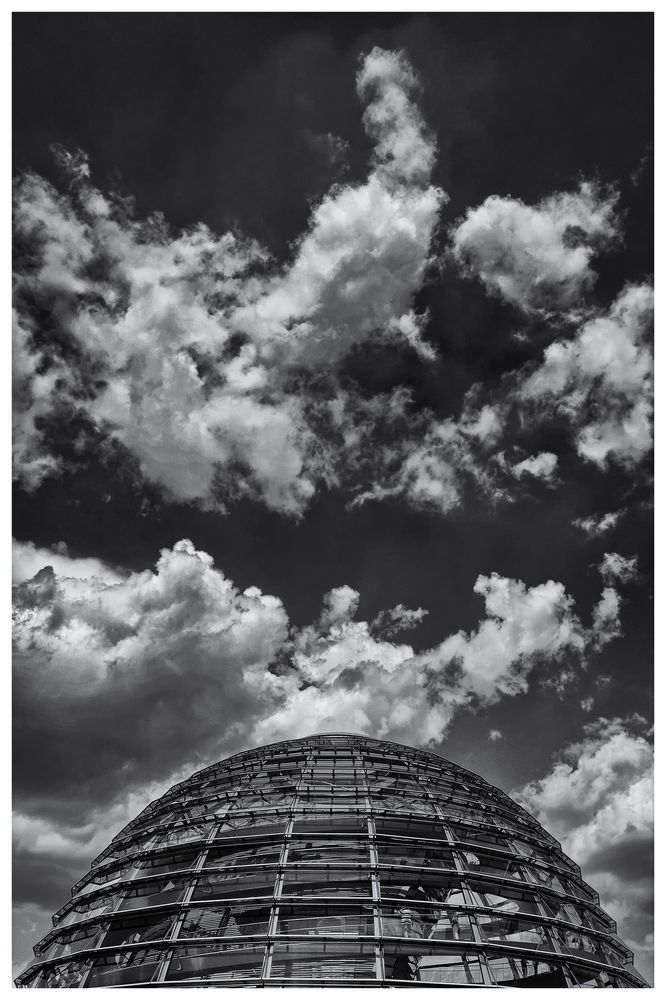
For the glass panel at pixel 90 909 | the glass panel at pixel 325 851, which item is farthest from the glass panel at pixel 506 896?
the glass panel at pixel 90 909

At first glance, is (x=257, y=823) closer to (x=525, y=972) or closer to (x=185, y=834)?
(x=185, y=834)

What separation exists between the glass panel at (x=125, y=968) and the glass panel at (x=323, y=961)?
4063 mm

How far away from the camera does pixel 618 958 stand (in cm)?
2197

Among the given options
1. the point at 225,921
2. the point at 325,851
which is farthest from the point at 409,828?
the point at 225,921

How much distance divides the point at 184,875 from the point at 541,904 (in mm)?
12948

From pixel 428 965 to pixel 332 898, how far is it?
3.30 metres

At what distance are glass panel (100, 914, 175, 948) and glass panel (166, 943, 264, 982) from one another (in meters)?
2.00

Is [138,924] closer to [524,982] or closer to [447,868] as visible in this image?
[447,868]

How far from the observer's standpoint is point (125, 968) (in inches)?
713

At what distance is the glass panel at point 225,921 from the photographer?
18.1m

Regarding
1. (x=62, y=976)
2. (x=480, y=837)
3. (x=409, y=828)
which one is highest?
(x=480, y=837)

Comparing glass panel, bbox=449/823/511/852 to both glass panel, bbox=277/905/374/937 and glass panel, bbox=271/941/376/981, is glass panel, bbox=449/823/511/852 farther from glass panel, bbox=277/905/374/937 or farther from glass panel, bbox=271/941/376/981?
glass panel, bbox=271/941/376/981

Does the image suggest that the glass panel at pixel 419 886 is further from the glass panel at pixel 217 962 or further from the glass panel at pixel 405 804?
the glass panel at pixel 217 962

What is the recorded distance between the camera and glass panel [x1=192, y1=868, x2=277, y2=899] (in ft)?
63.2
